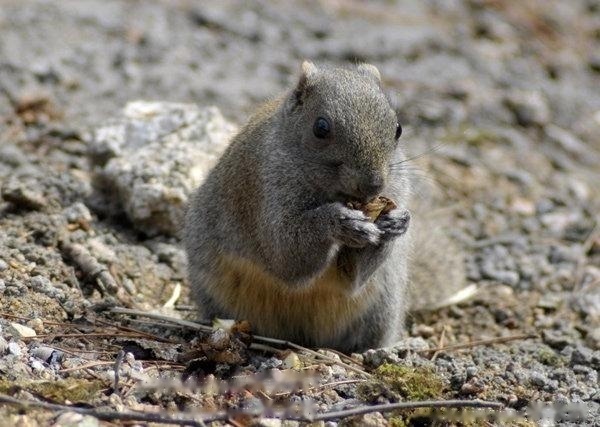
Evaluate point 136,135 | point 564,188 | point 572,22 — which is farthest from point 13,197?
point 572,22

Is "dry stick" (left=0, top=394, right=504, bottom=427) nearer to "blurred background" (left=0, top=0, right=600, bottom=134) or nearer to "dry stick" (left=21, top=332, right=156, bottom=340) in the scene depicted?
"dry stick" (left=21, top=332, right=156, bottom=340)

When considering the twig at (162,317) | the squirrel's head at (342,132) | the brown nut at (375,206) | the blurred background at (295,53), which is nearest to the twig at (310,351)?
the twig at (162,317)

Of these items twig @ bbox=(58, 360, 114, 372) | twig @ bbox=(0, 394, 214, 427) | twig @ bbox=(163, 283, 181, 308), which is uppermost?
twig @ bbox=(0, 394, 214, 427)

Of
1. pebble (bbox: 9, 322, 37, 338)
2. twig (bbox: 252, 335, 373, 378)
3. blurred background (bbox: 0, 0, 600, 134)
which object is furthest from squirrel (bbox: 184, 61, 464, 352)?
blurred background (bbox: 0, 0, 600, 134)

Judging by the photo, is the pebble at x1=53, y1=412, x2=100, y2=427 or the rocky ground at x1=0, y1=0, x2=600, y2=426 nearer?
the pebble at x1=53, y1=412, x2=100, y2=427

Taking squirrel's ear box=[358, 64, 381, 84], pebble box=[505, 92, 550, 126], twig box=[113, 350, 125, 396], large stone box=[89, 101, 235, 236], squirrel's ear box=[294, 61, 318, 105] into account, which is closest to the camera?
twig box=[113, 350, 125, 396]

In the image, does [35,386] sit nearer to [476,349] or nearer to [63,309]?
[63,309]

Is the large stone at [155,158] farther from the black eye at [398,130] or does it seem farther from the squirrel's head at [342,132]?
the black eye at [398,130]
